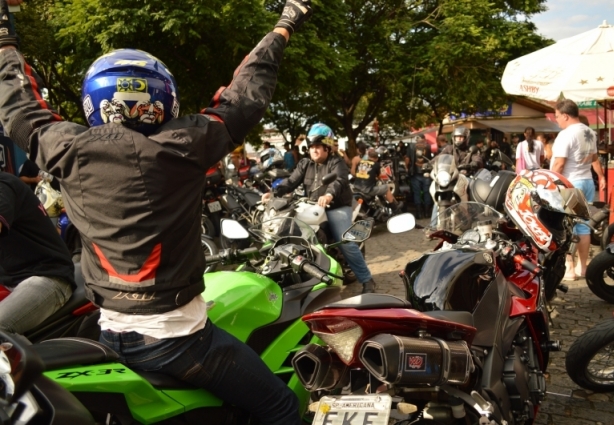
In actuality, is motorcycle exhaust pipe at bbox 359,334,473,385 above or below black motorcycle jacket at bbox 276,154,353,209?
above

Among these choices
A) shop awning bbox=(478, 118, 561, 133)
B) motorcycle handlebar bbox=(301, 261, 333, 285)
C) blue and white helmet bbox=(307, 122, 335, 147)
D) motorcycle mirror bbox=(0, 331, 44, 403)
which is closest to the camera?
motorcycle mirror bbox=(0, 331, 44, 403)

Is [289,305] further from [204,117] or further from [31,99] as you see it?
[31,99]

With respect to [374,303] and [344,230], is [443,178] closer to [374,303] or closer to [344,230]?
[344,230]

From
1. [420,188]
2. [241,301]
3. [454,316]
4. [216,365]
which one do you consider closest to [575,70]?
[420,188]

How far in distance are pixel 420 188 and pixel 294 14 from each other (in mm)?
11641

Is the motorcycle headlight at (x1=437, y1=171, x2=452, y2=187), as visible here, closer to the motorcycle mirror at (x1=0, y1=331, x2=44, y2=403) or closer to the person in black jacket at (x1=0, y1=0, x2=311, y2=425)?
the person in black jacket at (x1=0, y1=0, x2=311, y2=425)

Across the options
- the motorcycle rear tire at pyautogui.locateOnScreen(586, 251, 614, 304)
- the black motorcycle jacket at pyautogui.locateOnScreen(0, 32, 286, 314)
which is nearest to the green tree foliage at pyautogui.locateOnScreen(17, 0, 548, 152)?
the motorcycle rear tire at pyautogui.locateOnScreen(586, 251, 614, 304)

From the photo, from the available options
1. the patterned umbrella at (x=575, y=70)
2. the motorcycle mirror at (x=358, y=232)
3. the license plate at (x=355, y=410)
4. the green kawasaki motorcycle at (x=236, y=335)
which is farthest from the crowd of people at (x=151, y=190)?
the patterned umbrella at (x=575, y=70)

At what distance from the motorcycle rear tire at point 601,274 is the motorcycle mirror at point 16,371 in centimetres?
535

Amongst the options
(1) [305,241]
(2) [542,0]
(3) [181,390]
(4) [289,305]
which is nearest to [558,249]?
(1) [305,241]

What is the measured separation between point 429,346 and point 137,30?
10.3 meters

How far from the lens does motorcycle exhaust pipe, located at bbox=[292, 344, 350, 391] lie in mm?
2215

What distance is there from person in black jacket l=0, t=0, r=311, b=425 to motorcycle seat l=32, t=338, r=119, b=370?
10cm

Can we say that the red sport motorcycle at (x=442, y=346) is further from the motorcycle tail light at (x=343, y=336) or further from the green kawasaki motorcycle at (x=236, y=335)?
the green kawasaki motorcycle at (x=236, y=335)
